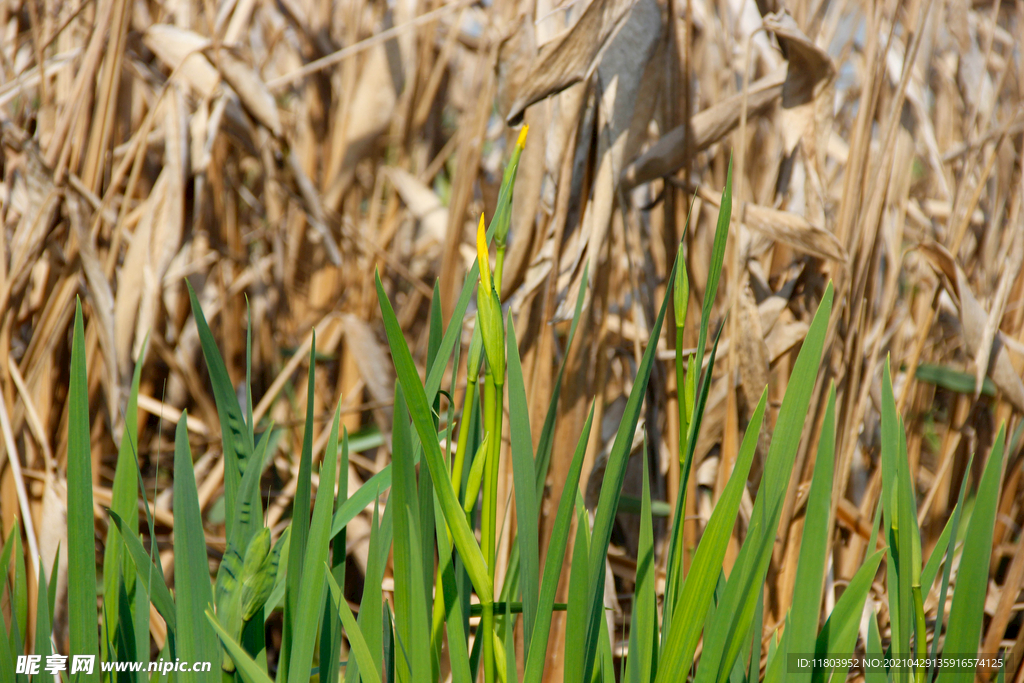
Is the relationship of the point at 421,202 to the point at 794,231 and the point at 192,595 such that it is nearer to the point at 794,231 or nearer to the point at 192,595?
the point at 794,231

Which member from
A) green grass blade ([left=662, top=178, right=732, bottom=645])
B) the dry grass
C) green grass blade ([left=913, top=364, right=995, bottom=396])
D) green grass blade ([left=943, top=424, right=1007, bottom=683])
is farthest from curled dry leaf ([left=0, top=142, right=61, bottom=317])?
green grass blade ([left=913, top=364, right=995, bottom=396])

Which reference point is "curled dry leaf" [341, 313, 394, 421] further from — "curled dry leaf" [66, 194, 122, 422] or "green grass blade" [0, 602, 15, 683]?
"green grass blade" [0, 602, 15, 683]

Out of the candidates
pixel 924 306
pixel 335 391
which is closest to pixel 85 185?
pixel 335 391

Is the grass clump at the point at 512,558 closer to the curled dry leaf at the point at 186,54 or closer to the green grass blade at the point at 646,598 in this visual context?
the green grass blade at the point at 646,598

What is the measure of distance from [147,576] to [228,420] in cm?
8

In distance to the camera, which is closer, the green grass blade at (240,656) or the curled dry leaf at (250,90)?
the green grass blade at (240,656)

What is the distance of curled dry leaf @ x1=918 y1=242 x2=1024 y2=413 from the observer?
577 millimetres

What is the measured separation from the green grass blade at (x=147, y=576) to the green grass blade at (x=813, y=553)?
256 millimetres

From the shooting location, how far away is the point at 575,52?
0.47 meters

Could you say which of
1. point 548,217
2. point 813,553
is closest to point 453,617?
point 813,553

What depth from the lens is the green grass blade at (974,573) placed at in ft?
0.87

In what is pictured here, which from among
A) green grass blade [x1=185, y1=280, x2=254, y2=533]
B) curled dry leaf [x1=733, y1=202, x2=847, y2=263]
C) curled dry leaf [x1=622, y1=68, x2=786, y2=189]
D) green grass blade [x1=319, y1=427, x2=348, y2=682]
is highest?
curled dry leaf [x1=622, y1=68, x2=786, y2=189]

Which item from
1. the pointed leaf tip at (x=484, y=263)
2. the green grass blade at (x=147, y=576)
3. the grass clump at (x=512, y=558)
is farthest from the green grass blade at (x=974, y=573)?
the green grass blade at (x=147, y=576)

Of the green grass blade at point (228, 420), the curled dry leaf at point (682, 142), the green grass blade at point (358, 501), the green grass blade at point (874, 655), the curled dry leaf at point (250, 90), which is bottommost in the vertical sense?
the green grass blade at point (874, 655)
